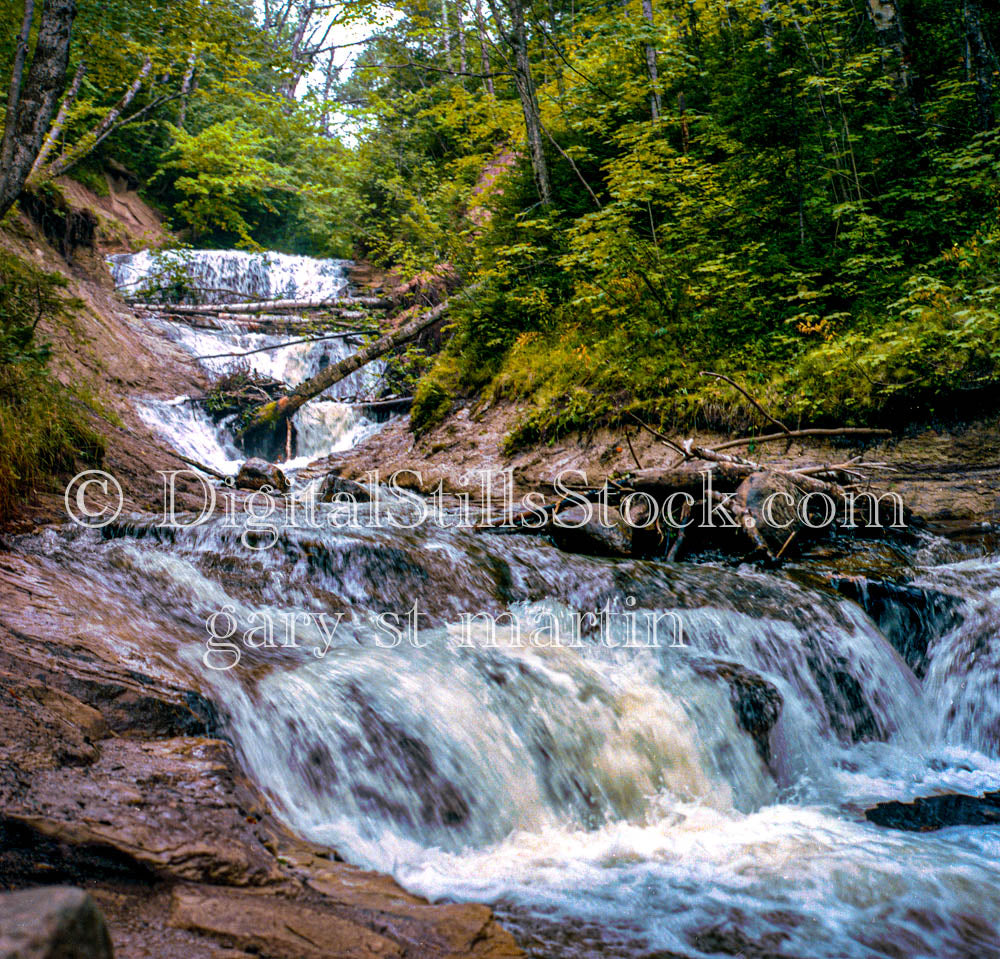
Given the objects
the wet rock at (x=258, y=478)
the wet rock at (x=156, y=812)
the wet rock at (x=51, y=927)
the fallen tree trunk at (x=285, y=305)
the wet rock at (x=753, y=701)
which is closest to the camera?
the wet rock at (x=51, y=927)

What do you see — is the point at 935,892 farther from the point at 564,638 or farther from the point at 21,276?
the point at 21,276

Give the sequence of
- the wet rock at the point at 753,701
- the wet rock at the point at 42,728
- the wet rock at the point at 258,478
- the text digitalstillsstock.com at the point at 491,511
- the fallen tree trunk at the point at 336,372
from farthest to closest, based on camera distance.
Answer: the fallen tree trunk at the point at 336,372
the wet rock at the point at 258,478
the text digitalstillsstock.com at the point at 491,511
the wet rock at the point at 753,701
the wet rock at the point at 42,728

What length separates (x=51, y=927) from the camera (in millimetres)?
1028

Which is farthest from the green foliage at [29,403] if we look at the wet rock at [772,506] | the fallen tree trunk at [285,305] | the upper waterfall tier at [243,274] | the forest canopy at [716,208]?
the upper waterfall tier at [243,274]

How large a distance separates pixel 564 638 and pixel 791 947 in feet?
8.55

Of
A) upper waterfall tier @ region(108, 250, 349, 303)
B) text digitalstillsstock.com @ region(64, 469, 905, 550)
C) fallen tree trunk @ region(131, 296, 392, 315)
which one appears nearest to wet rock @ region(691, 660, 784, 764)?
text digitalstillsstock.com @ region(64, 469, 905, 550)

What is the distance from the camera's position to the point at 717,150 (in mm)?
10844

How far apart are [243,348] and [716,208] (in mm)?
11410

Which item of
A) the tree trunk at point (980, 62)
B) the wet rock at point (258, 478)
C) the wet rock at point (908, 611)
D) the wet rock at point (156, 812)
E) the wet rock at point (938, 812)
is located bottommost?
the wet rock at point (938, 812)

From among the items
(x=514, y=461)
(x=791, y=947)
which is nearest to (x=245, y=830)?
(x=791, y=947)

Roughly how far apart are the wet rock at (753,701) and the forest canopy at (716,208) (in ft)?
14.6

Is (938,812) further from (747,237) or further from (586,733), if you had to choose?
(747,237)

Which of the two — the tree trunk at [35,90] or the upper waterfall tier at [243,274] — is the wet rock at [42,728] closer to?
the tree trunk at [35,90]

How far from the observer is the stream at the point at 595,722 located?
2643 millimetres
